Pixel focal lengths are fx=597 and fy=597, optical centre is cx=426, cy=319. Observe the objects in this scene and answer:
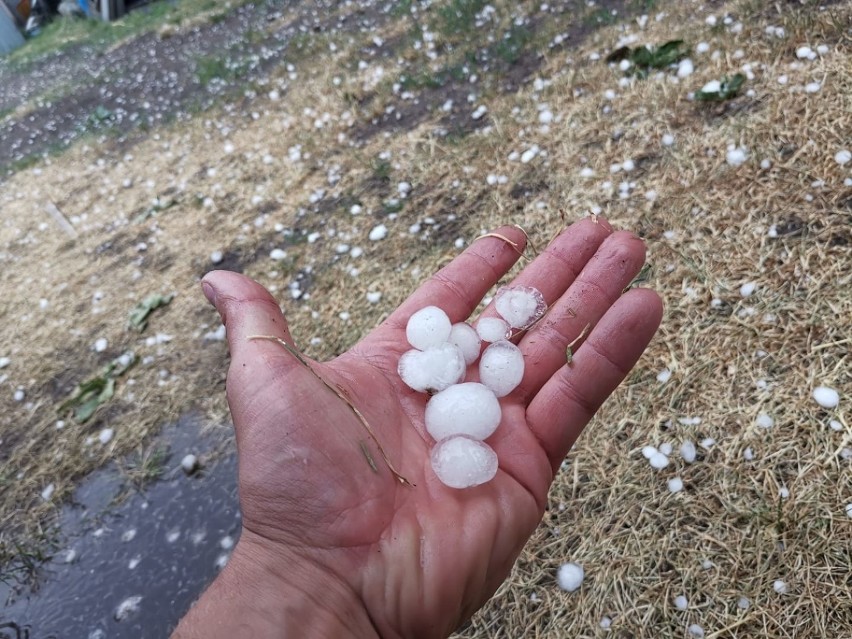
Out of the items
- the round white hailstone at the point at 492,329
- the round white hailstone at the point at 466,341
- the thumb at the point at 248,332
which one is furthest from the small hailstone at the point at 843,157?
the thumb at the point at 248,332

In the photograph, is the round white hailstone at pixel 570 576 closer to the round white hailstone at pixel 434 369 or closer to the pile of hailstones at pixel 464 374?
the pile of hailstones at pixel 464 374

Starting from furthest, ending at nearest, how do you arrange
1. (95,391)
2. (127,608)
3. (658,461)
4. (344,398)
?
(95,391) → (127,608) → (658,461) → (344,398)

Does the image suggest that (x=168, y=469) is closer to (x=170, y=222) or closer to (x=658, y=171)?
(x=170, y=222)

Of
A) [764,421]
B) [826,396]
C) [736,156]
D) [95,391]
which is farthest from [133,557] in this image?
[736,156]

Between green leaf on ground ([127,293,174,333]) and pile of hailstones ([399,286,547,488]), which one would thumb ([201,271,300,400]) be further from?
green leaf on ground ([127,293,174,333])

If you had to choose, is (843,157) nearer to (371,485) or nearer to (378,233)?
(378,233)

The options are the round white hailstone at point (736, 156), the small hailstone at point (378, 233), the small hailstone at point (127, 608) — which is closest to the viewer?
the small hailstone at point (127, 608)

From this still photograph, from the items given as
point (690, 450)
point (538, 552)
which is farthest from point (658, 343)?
point (538, 552)
